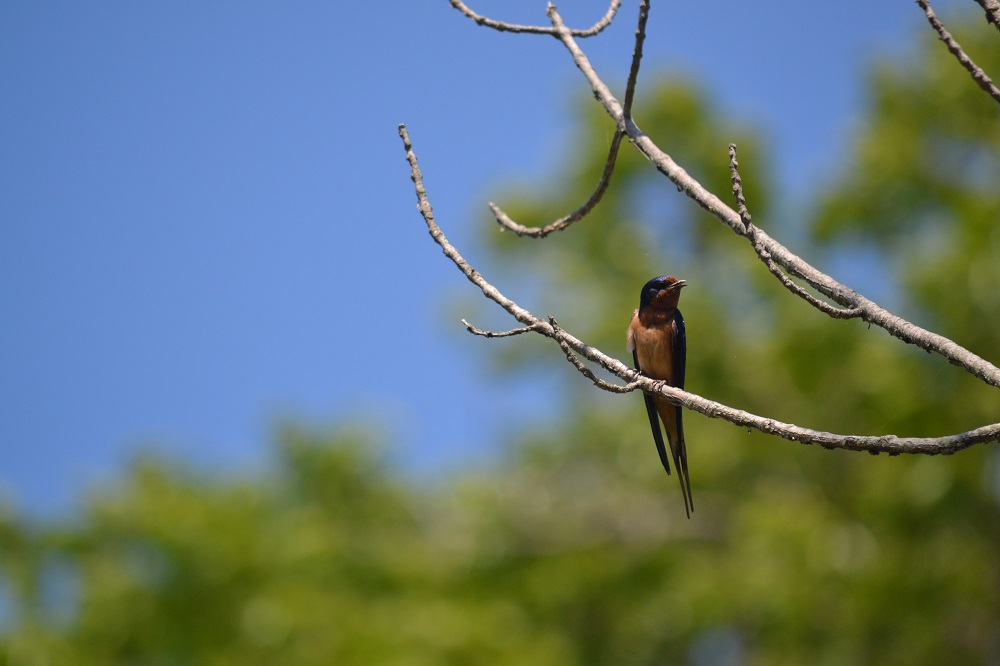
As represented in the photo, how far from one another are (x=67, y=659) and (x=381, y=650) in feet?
15.1

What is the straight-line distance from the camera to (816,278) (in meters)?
3.07

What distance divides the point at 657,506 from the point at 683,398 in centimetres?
1623

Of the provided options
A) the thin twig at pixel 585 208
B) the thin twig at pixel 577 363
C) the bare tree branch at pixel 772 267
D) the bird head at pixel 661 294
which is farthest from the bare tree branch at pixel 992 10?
the bird head at pixel 661 294

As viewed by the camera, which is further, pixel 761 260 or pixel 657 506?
pixel 657 506

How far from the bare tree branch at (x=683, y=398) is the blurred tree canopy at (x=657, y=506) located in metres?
8.06

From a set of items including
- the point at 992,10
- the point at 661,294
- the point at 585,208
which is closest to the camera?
the point at 992,10

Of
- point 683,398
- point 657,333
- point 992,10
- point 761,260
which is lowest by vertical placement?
point 683,398

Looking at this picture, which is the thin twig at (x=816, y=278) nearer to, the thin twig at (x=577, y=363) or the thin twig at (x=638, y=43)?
the thin twig at (x=638, y=43)

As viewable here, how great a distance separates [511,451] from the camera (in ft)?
77.9

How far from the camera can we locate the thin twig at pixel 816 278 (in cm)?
278

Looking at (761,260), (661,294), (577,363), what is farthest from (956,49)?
→ (661,294)

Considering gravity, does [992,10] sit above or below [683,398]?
above

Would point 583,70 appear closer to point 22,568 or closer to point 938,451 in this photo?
point 938,451

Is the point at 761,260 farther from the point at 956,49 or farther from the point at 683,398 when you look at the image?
the point at 956,49
